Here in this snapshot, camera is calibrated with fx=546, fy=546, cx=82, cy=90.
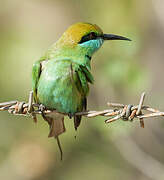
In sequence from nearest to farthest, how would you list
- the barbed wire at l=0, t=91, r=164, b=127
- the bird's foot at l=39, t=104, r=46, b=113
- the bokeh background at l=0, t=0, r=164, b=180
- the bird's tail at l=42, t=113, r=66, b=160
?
the barbed wire at l=0, t=91, r=164, b=127, the bird's foot at l=39, t=104, r=46, b=113, the bird's tail at l=42, t=113, r=66, b=160, the bokeh background at l=0, t=0, r=164, b=180

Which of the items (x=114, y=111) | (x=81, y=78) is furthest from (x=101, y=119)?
(x=114, y=111)

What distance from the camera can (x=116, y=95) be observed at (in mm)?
5574

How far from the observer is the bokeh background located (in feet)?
15.6

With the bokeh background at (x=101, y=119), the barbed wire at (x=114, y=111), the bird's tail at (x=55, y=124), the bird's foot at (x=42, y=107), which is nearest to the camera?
the barbed wire at (x=114, y=111)

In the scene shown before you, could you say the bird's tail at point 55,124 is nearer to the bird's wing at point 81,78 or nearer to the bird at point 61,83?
the bird at point 61,83

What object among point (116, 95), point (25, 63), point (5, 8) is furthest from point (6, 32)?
point (116, 95)

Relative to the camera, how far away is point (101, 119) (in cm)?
456

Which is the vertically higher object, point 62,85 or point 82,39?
point 82,39

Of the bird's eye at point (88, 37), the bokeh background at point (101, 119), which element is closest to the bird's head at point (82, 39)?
the bird's eye at point (88, 37)

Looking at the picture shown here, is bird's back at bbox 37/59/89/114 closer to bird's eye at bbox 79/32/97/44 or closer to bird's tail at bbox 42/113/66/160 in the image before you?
bird's tail at bbox 42/113/66/160

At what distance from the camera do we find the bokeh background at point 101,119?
4.76m

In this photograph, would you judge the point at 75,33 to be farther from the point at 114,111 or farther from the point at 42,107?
the point at 114,111

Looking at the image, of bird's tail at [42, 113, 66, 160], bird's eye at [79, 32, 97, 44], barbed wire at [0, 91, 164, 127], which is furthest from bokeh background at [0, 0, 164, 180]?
barbed wire at [0, 91, 164, 127]

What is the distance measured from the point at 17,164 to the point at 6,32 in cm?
216
